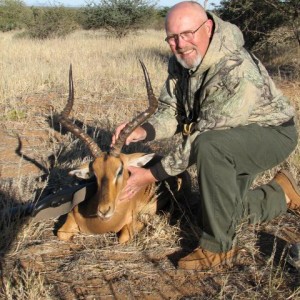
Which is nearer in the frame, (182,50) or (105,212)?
(105,212)

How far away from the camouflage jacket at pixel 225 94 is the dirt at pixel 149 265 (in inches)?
29.3

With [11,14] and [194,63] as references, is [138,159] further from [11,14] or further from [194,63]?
[11,14]

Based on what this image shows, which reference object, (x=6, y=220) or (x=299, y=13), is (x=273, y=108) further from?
(x=299, y=13)

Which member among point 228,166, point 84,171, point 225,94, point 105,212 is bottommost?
point 105,212

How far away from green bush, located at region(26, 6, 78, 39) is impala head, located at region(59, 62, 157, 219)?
21661mm

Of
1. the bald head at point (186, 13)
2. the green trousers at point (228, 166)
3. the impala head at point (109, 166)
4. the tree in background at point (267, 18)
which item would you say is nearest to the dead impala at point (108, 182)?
the impala head at point (109, 166)

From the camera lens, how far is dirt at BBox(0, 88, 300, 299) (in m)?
3.64

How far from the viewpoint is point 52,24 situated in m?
26.8

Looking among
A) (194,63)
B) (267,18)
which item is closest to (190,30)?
(194,63)

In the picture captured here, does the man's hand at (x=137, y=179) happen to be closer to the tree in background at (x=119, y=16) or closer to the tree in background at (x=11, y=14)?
the tree in background at (x=119, y=16)

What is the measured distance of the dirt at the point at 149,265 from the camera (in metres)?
3.64

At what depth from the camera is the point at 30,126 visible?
8.09 meters

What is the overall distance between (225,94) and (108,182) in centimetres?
128

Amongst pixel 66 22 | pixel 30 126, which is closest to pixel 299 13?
pixel 30 126
